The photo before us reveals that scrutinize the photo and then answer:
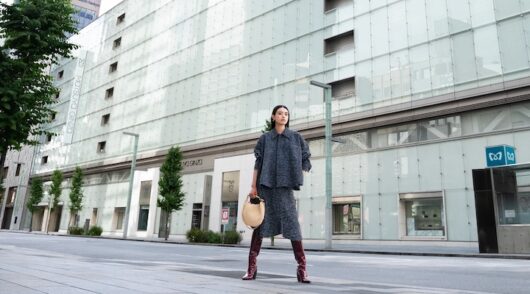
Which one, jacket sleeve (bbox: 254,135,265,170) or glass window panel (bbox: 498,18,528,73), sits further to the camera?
glass window panel (bbox: 498,18,528,73)

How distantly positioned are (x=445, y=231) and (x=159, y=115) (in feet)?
89.1

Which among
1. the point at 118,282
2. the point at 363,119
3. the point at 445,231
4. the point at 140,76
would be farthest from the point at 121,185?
the point at 118,282

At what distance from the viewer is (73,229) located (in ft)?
124

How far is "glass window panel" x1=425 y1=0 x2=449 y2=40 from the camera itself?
21597mm

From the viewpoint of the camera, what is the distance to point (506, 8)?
777 inches

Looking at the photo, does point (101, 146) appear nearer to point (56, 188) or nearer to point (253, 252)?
point (56, 188)

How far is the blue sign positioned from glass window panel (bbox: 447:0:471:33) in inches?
336

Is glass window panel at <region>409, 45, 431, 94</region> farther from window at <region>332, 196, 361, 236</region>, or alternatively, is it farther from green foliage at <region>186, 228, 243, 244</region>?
green foliage at <region>186, 228, 243, 244</region>

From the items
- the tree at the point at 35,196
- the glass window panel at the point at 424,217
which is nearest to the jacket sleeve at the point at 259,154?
the glass window panel at the point at 424,217

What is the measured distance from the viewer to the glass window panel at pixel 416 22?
73.5 feet

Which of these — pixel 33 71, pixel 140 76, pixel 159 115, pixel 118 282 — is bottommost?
pixel 118 282

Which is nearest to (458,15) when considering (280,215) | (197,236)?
(197,236)

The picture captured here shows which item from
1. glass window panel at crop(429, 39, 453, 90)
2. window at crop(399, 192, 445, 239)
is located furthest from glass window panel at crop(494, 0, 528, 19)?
window at crop(399, 192, 445, 239)

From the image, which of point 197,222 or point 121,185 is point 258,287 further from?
point 121,185
